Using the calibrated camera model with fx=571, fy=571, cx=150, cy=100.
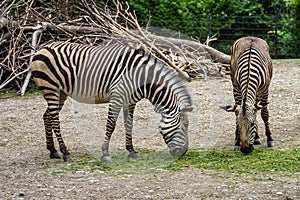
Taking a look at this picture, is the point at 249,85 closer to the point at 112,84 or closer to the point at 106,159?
the point at 112,84

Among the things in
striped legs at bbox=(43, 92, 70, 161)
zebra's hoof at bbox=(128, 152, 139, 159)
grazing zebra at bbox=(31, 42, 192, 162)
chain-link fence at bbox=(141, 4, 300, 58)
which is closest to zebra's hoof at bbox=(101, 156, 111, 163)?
grazing zebra at bbox=(31, 42, 192, 162)

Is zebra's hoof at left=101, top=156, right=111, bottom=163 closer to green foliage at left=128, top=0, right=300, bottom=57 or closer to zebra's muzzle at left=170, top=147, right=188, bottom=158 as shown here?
zebra's muzzle at left=170, top=147, right=188, bottom=158

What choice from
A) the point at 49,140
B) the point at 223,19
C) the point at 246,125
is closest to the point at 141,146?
the point at 49,140

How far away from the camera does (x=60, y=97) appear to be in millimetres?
8164

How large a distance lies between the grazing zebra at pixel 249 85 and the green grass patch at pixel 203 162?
0.94 ft

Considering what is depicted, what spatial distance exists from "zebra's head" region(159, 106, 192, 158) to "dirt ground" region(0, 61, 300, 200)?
0.53m

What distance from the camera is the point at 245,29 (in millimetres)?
19312

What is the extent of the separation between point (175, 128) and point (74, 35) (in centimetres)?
618

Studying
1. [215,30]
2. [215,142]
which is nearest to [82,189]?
[215,142]

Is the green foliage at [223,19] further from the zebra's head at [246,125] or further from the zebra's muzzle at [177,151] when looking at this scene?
the zebra's muzzle at [177,151]

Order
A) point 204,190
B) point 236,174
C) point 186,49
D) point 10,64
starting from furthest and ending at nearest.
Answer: point 186,49 → point 10,64 → point 236,174 → point 204,190

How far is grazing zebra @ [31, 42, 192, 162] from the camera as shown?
290 inches

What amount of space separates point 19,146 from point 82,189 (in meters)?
2.79

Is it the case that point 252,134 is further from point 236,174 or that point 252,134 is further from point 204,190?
point 204,190
